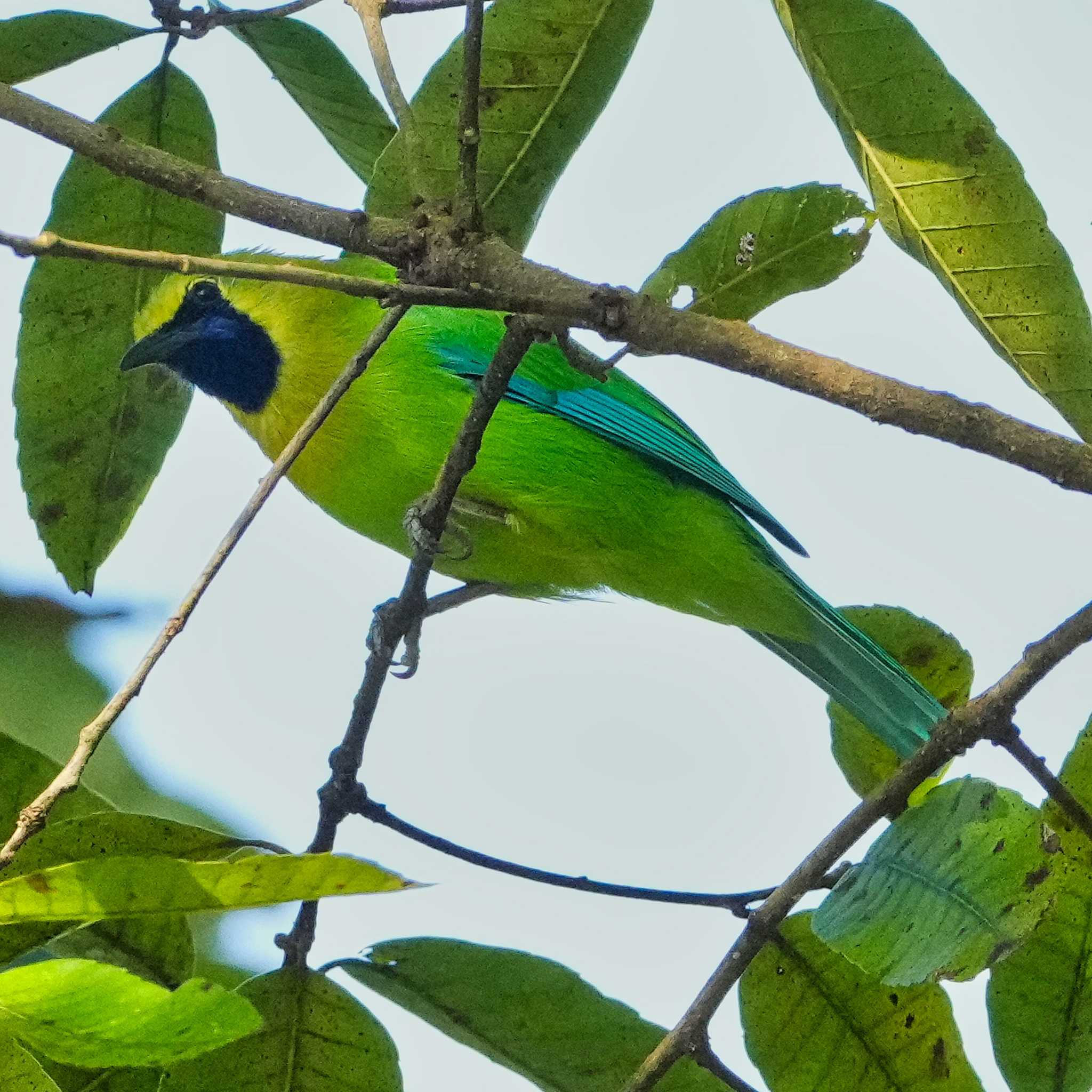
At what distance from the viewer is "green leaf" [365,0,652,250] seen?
2.85 m

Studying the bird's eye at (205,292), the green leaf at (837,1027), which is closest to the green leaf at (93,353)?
the bird's eye at (205,292)

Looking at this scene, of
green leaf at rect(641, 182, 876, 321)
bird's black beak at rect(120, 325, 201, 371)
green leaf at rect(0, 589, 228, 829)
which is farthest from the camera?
bird's black beak at rect(120, 325, 201, 371)

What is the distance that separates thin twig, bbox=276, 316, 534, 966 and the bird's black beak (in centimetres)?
85

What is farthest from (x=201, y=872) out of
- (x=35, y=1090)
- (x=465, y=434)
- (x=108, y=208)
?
A: (x=108, y=208)

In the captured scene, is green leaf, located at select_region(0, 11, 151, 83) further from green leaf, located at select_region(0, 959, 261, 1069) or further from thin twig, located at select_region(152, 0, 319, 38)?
green leaf, located at select_region(0, 959, 261, 1069)

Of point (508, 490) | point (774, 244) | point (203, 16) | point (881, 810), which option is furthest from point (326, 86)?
point (881, 810)

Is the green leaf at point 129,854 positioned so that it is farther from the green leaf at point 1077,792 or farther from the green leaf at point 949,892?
the green leaf at point 1077,792

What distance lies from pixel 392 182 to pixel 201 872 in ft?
5.31

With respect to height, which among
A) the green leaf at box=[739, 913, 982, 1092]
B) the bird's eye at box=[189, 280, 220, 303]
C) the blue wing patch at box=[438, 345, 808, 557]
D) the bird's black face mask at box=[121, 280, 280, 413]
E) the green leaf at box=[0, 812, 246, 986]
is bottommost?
the green leaf at box=[739, 913, 982, 1092]

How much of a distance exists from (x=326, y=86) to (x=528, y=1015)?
6.37ft

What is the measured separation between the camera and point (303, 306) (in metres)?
4.20

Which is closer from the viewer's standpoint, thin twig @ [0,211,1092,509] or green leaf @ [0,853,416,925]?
green leaf @ [0,853,416,925]

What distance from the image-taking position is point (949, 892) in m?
2.23

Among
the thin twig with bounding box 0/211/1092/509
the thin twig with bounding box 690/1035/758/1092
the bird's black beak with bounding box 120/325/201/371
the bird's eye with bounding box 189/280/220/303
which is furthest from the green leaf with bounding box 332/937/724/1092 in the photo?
the bird's eye with bounding box 189/280/220/303
